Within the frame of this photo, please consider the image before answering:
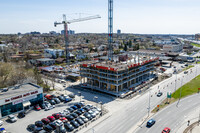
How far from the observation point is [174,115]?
47312mm

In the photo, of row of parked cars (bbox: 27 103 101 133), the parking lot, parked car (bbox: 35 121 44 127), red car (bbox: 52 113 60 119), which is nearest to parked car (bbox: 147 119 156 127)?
row of parked cars (bbox: 27 103 101 133)

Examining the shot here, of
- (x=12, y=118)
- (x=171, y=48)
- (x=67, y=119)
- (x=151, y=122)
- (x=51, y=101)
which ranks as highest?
(x=171, y=48)

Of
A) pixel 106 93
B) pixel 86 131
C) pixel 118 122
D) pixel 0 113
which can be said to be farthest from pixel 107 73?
pixel 0 113

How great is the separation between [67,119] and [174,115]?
105ft

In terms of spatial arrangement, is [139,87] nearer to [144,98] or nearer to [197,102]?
[144,98]

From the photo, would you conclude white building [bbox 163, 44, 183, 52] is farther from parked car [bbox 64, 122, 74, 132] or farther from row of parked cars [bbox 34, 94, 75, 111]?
parked car [bbox 64, 122, 74, 132]

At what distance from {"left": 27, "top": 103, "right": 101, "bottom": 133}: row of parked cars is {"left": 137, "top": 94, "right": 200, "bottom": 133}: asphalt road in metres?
15.7

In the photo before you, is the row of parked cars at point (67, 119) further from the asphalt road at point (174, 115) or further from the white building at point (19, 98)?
the asphalt road at point (174, 115)

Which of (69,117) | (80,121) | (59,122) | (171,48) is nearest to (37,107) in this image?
(59,122)

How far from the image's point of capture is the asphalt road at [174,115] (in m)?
41.0

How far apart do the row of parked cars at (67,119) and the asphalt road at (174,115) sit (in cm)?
1572

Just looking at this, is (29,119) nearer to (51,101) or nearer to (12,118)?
(12,118)

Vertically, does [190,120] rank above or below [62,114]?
below

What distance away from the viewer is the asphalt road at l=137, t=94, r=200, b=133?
4100 cm
